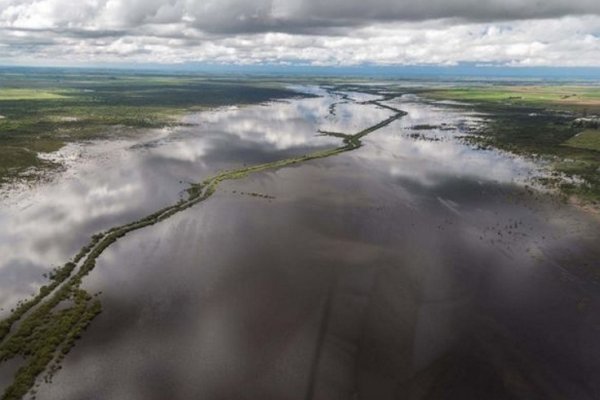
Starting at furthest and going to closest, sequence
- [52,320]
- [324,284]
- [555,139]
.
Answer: [555,139]
[324,284]
[52,320]

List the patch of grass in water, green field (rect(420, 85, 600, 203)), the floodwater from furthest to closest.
Answer: the patch of grass in water → green field (rect(420, 85, 600, 203)) → the floodwater

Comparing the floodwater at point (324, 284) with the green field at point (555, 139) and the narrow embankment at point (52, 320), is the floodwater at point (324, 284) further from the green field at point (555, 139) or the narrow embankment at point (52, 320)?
the green field at point (555, 139)

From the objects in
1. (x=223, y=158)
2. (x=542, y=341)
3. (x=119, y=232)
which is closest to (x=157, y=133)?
(x=223, y=158)

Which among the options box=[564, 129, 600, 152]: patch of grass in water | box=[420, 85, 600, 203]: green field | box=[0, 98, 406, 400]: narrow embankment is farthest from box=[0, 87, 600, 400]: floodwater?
box=[564, 129, 600, 152]: patch of grass in water

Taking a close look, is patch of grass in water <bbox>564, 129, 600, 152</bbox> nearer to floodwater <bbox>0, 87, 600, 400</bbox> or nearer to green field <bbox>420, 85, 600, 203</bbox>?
green field <bbox>420, 85, 600, 203</bbox>

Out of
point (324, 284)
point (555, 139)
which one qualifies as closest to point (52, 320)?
point (324, 284)

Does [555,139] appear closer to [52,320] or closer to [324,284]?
[324,284]

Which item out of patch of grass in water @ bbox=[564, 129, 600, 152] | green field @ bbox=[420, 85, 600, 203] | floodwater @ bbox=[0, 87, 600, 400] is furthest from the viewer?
patch of grass in water @ bbox=[564, 129, 600, 152]

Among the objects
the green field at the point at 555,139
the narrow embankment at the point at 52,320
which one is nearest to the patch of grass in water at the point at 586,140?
the green field at the point at 555,139

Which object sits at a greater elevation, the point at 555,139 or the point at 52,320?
the point at 52,320
